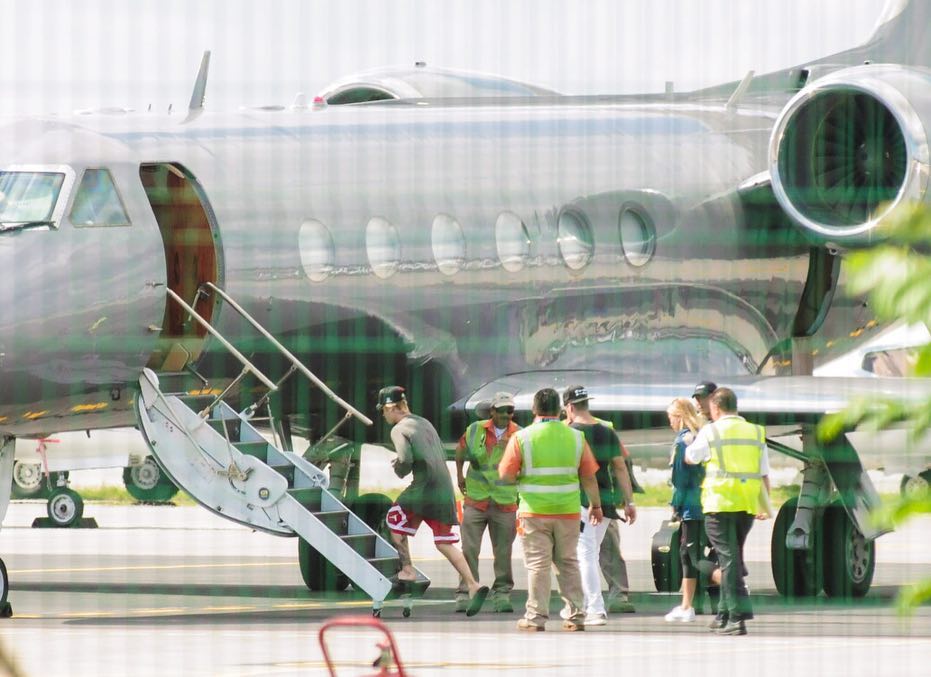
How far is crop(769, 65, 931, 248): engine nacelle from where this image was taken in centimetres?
1402

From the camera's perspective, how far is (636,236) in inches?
596

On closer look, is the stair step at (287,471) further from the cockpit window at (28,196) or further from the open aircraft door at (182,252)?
the cockpit window at (28,196)

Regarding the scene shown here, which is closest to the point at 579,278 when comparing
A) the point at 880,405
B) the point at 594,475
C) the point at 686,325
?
the point at 686,325

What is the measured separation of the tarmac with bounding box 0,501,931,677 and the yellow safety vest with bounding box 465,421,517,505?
2.75ft

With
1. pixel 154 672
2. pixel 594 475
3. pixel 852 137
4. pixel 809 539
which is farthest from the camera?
pixel 852 137

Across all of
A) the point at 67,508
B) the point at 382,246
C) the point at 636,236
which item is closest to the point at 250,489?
the point at 382,246

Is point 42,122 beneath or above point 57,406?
above

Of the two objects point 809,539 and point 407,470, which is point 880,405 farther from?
point 809,539

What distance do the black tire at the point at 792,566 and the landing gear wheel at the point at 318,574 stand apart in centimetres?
361

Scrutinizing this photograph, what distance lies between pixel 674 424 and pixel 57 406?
435cm

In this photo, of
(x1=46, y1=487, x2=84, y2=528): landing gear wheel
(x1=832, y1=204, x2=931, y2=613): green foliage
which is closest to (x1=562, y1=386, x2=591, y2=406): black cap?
(x1=832, y1=204, x2=931, y2=613): green foliage

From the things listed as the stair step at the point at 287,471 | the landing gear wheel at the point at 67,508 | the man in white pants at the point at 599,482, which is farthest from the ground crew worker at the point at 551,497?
the landing gear wheel at the point at 67,508

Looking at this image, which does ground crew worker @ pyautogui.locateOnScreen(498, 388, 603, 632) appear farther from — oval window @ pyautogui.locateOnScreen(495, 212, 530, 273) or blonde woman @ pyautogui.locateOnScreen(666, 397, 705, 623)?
oval window @ pyautogui.locateOnScreen(495, 212, 530, 273)

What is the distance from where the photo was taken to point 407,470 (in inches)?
475
